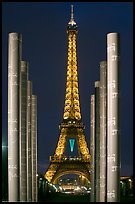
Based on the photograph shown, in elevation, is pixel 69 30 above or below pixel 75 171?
above

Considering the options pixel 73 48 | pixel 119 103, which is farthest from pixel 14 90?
pixel 73 48

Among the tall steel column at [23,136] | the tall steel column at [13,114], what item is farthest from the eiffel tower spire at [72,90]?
the tall steel column at [13,114]

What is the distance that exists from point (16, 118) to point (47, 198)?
2904 centimetres

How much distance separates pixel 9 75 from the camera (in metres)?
26.9

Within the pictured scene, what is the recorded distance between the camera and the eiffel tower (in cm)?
8388

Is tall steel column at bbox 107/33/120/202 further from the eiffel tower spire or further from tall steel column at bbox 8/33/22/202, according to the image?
the eiffel tower spire

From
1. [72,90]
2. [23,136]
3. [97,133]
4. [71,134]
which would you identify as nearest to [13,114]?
[23,136]

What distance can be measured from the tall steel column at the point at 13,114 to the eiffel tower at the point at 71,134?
172 feet

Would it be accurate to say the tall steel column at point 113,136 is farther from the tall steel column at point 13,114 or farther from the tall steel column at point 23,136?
the tall steel column at point 23,136

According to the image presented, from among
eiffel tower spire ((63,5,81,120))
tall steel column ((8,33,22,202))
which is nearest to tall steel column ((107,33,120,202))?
tall steel column ((8,33,22,202))

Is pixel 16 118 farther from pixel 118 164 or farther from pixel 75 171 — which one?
pixel 75 171

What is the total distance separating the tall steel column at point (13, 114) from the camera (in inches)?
1034

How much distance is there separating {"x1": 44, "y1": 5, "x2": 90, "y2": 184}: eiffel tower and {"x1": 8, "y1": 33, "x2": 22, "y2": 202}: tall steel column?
52.4m

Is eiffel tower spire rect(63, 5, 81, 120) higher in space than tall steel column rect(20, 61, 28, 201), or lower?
higher
